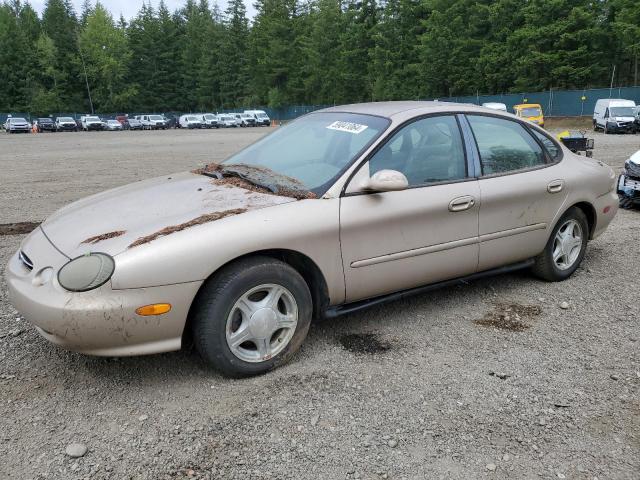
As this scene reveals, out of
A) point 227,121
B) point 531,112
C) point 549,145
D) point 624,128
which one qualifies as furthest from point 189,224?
point 227,121

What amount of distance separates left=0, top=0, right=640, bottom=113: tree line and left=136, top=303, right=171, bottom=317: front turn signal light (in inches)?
1948

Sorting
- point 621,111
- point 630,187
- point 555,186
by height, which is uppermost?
point 555,186

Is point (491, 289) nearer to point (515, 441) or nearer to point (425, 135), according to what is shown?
point (425, 135)

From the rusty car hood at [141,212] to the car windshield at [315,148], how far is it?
340 millimetres

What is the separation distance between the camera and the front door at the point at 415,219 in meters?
3.42

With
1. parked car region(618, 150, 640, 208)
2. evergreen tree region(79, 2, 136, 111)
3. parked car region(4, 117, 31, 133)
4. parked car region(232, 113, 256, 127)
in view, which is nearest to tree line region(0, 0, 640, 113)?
evergreen tree region(79, 2, 136, 111)

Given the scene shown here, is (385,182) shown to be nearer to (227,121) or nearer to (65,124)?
(227,121)

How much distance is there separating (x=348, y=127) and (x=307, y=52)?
2934 inches

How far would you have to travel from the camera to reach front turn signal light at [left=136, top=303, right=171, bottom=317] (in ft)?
9.06

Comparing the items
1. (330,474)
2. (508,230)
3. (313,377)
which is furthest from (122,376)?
(508,230)

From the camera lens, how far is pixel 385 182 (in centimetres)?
331

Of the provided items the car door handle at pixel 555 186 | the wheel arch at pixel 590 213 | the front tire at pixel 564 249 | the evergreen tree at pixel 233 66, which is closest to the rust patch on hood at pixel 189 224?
the car door handle at pixel 555 186

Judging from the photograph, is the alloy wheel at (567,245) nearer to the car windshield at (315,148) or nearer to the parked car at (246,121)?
the car windshield at (315,148)

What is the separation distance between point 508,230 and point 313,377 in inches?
77.3
